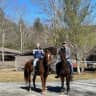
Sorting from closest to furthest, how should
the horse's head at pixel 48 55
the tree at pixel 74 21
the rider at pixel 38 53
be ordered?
the horse's head at pixel 48 55 → the rider at pixel 38 53 → the tree at pixel 74 21

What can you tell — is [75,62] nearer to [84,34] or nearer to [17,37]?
[84,34]

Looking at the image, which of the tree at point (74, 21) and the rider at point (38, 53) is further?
the tree at point (74, 21)

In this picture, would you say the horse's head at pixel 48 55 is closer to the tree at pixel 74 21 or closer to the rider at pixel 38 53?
the rider at pixel 38 53

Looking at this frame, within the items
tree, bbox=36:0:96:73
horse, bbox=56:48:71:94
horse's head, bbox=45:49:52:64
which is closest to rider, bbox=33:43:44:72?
horse's head, bbox=45:49:52:64

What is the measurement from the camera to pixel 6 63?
270 ft

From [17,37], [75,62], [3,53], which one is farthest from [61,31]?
[17,37]

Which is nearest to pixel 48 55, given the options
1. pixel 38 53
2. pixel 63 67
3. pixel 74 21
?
pixel 63 67

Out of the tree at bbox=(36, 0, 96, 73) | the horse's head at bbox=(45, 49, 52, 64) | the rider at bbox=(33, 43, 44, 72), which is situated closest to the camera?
the horse's head at bbox=(45, 49, 52, 64)

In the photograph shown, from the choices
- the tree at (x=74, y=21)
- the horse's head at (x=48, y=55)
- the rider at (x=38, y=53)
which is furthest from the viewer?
the tree at (x=74, y=21)

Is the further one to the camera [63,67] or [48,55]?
[63,67]

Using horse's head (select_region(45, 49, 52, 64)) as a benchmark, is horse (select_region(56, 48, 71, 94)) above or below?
below

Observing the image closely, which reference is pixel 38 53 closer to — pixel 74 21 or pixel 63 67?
pixel 63 67

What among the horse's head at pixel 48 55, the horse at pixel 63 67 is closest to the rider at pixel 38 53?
the horse's head at pixel 48 55

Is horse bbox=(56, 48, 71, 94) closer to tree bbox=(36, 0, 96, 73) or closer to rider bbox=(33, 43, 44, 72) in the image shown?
rider bbox=(33, 43, 44, 72)
